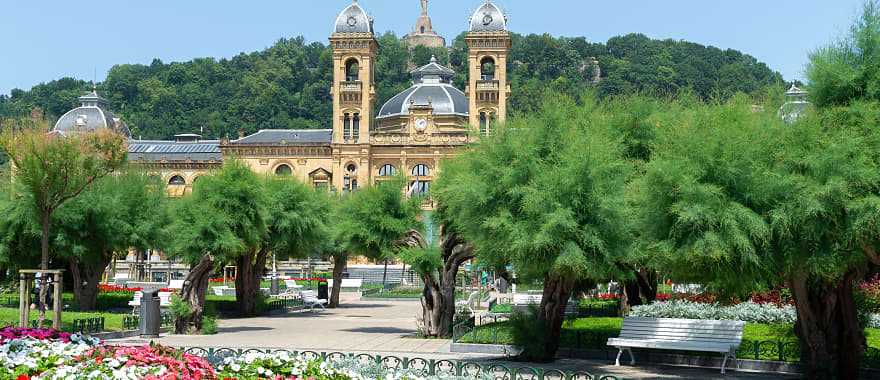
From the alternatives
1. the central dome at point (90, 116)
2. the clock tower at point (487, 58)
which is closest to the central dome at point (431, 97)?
the clock tower at point (487, 58)

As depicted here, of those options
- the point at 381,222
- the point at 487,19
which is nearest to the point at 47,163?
the point at 381,222

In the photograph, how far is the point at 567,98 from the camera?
883 inches

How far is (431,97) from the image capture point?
10012 centimetres

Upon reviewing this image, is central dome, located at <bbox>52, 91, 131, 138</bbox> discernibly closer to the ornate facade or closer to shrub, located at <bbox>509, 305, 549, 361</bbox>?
the ornate facade

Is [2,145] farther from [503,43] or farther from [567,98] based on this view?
[503,43]

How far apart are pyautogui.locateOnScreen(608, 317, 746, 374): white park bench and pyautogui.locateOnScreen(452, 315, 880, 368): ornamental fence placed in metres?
0.56

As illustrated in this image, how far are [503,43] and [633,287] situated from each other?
63808 millimetres

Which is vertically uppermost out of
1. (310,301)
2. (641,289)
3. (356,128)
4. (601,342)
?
(356,128)

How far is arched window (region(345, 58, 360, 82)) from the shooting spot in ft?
301

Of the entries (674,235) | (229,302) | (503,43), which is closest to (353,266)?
(503,43)

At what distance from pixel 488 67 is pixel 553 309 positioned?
74.8 metres

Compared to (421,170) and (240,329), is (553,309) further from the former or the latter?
(421,170)

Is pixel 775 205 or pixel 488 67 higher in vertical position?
pixel 488 67

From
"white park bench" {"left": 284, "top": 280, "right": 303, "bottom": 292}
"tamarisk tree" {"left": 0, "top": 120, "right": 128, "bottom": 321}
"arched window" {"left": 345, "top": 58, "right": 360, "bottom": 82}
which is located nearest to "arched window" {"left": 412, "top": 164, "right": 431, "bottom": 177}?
"arched window" {"left": 345, "top": 58, "right": 360, "bottom": 82}
